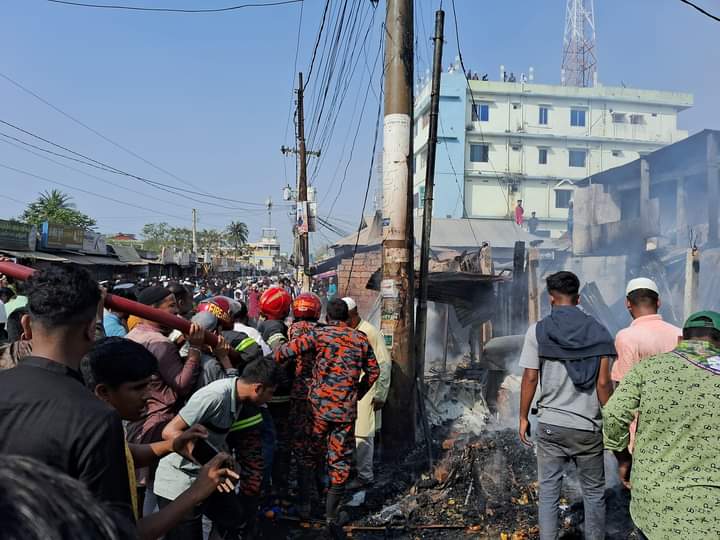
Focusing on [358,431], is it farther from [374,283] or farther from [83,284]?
[83,284]

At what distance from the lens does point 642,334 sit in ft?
12.3

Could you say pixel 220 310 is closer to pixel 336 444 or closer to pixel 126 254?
pixel 336 444

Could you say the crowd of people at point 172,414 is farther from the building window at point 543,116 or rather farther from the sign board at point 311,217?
the building window at point 543,116

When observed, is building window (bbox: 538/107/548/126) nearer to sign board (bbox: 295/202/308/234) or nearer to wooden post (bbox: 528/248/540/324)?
sign board (bbox: 295/202/308/234)

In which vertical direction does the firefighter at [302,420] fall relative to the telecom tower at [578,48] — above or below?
below

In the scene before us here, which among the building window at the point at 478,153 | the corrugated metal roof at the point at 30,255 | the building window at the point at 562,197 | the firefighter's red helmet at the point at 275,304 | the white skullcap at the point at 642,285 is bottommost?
→ the firefighter's red helmet at the point at 275,304

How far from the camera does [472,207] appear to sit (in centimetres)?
4750

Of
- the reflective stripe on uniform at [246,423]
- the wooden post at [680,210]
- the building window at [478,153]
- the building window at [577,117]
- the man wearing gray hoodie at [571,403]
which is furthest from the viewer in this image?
the building window at [577,117]

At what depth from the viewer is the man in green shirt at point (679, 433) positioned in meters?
2.29

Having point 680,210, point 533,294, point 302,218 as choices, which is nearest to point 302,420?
point 533,294

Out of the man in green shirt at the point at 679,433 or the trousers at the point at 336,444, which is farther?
the trousers at the point at 336,444

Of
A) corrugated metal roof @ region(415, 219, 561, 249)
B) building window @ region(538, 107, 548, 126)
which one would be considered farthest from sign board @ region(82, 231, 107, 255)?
building window @ region(538, 107, 548, 126)

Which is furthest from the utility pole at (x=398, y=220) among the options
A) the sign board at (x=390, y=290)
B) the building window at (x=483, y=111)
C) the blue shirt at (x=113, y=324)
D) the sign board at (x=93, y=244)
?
the building window at (x=483, y=111)

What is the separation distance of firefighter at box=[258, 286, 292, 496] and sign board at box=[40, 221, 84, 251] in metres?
16.4
